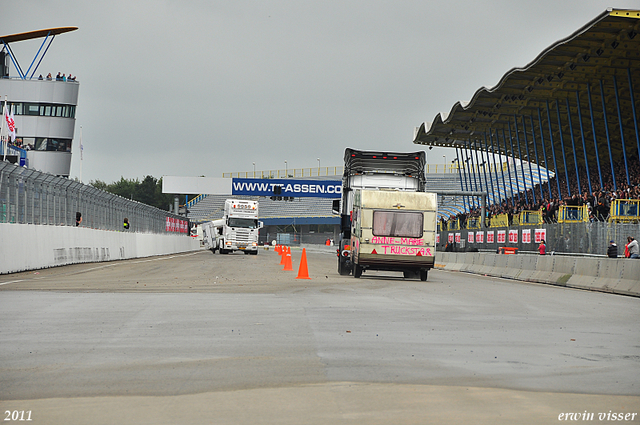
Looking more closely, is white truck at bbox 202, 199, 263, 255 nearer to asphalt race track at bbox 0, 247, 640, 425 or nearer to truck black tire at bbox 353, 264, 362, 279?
truck black tire at bbox 353, 264, 362, 279

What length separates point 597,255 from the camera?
2880 centimetres

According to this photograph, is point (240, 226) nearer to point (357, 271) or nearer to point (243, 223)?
point (243, 223)

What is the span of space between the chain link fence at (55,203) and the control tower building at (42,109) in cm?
A: 3920

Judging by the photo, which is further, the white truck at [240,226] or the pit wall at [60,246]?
the white truck at [240,226]

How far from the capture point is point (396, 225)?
2438 cm

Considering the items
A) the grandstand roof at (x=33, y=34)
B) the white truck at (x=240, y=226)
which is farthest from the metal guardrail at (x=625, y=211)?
the grandstand roof at (x=33, y=34)

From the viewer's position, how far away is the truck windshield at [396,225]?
24.3 metres

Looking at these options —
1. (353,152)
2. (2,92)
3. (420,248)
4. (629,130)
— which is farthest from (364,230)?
(2,92)

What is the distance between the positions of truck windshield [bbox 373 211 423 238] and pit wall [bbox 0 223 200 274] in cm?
1011

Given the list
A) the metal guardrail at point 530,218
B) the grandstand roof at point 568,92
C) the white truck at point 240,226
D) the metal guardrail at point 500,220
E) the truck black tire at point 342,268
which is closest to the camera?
the truck black tire at point 342,268

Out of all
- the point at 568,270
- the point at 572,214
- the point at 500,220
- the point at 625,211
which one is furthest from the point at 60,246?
the point at 500,220

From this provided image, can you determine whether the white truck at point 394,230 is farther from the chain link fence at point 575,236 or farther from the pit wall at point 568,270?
the chain link fence at point 575,236

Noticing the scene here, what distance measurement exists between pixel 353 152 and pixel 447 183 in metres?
84.8

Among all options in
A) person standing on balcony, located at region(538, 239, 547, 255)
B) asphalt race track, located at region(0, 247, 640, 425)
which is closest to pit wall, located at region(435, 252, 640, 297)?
person standing on balcony, located at region(538, 239, 547, 255)
